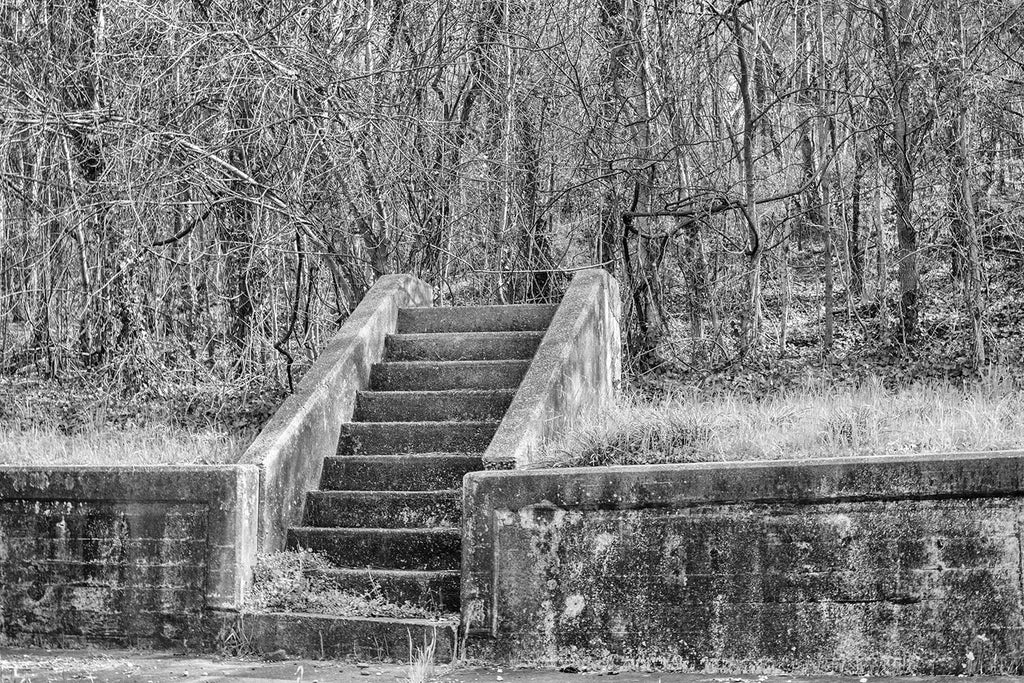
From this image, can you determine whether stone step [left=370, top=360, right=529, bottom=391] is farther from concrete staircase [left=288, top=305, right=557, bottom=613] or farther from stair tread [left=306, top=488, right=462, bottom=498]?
stair tread [left=306, top=488, right=462, bottom=498]

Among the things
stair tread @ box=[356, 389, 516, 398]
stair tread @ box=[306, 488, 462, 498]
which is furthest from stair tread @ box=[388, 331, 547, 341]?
stair tread @ box=[306, 488, 462, 498]

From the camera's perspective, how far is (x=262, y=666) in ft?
17.5

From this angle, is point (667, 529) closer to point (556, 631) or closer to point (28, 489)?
point (556, 631)

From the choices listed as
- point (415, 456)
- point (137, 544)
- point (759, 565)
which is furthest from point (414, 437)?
point (759, 565)

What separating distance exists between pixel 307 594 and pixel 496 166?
18.9ft

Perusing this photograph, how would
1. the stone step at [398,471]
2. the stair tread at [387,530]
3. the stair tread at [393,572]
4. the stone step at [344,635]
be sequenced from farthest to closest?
the stone step at [398,471] → the stair tread at [387,530] → the stair tread at [393,572] → the stone step at [344,635]

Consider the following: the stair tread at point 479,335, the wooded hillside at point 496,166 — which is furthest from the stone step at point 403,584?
the wooded hillside at point 496,166

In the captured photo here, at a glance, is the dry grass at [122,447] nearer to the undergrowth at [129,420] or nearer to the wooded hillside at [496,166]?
the undergrowth at [129,420]

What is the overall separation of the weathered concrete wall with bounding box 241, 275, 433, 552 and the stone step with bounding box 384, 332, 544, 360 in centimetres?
17

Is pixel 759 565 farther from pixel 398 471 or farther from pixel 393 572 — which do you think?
pixel 398 471

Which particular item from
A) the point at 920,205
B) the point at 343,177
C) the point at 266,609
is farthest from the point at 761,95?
the point at 266,609

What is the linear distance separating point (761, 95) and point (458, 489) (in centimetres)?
655

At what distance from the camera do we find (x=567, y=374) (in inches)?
277

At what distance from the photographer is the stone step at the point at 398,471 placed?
6531mm
